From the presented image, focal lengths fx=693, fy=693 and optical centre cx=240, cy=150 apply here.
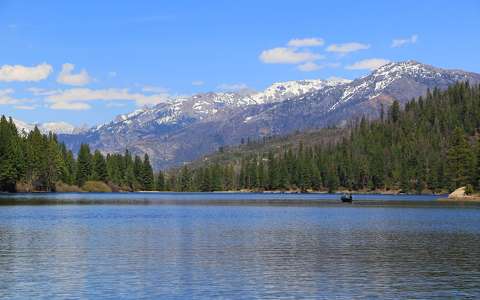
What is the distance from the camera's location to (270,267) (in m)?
55.8

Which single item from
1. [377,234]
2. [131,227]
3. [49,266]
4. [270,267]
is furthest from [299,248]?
[131,227]

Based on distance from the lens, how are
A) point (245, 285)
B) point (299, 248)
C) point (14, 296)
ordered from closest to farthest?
1. point (14, 296)
2. point (245, 285)
3. point (299, 248)

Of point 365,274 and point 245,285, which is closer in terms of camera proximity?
point 245,285

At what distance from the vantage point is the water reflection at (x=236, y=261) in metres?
45.1

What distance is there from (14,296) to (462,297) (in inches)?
1082

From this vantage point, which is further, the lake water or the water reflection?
the water reflection

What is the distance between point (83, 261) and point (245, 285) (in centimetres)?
1771

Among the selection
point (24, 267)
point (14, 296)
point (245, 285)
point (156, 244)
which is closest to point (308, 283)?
point (245, 285)

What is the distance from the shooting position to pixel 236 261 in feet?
194

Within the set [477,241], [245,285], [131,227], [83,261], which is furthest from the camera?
[131,227]

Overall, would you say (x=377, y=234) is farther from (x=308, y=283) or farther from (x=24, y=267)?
(x=24, y=267)

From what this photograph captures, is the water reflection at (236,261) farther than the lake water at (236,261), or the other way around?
the water reflection at (236,261)

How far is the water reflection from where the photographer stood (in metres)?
45.1

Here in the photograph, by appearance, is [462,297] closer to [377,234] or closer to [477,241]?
[477,241]
